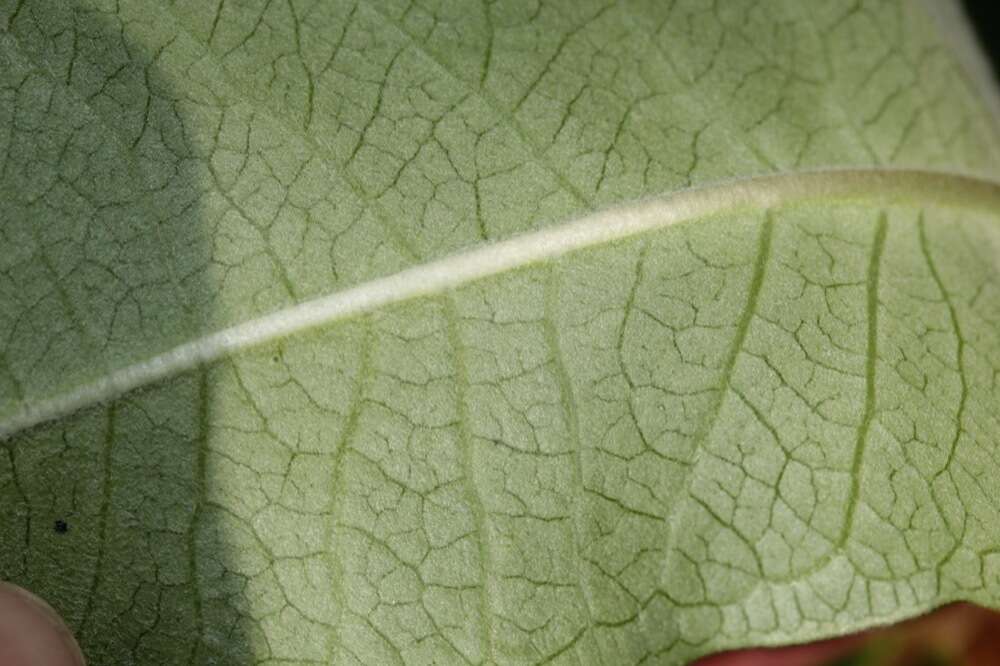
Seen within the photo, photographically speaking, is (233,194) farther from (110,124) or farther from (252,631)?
(252,631)

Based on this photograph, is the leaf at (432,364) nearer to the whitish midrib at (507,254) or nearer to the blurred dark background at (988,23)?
the whitish midrib at (507,254)

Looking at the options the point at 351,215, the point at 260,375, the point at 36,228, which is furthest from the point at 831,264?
the point at 36,228

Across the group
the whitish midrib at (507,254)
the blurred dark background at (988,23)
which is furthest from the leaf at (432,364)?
Result: the blurred dark background at (988,23)

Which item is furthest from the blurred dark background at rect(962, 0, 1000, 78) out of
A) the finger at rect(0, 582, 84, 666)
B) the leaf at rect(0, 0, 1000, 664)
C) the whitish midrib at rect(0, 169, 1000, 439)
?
the finger at rect(0, 582, 84, 666)

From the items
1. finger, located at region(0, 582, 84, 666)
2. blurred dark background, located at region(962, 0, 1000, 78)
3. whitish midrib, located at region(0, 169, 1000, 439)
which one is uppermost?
blurred dark background, located at region(962, 0, 1000, 78)

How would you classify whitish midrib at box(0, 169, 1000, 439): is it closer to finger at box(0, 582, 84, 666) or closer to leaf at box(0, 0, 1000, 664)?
leaf at box(0, 0, 1000, 664)

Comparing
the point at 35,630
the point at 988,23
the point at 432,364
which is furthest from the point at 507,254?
the point at 988,23
